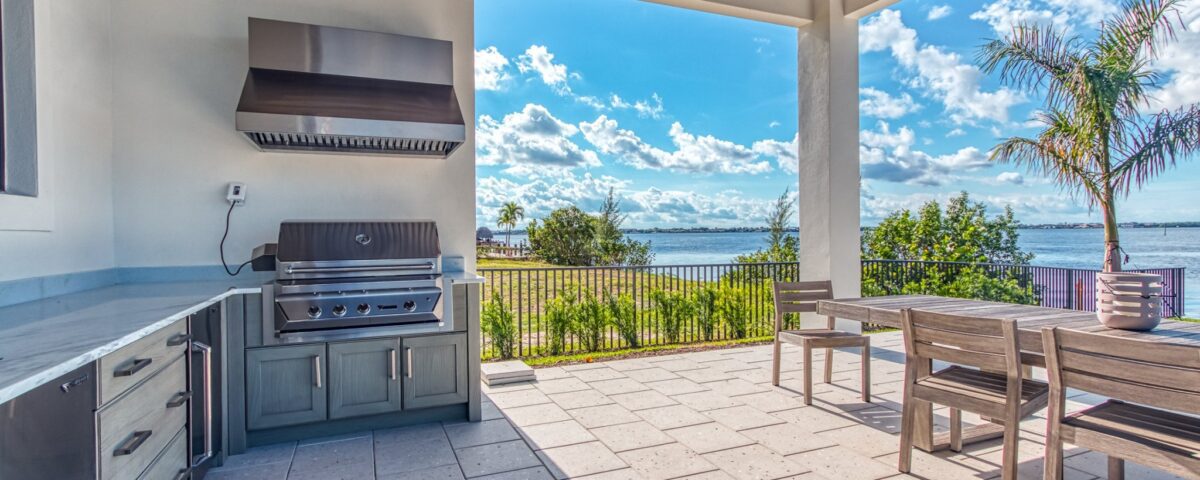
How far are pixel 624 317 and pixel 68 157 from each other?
384 centimetres

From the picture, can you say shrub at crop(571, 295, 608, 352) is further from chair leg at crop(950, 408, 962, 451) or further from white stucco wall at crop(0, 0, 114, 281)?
white stucco wall at crop(0, 0, 114, 281)

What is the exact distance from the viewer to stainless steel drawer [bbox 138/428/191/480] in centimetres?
171

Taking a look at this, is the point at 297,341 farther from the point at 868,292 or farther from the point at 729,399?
the point at 868,292

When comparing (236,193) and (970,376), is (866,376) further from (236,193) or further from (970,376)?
(236,193)

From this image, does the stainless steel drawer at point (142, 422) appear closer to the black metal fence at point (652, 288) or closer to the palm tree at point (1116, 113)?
the black metal fence at point (652, 288)

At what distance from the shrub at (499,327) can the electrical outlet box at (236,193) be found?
1.93m

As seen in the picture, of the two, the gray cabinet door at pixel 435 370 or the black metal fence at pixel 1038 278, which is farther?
the black metal fence at pixel 1038 278

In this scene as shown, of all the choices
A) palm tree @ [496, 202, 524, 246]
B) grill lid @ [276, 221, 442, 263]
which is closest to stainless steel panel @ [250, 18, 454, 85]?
grill lid @ [276, 221, 442, 263]

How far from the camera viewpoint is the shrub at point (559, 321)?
4777mm

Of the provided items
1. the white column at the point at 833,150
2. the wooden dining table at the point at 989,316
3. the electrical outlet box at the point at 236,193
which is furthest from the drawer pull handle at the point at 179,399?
the white column at the point at 833,150

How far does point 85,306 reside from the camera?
2010 mm

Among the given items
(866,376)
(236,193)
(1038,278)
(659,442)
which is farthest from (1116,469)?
(1038,278)

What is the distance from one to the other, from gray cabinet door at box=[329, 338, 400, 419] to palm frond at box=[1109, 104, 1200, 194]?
16.5 ft

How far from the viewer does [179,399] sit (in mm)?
1955
